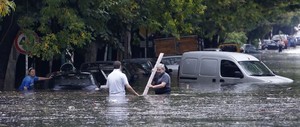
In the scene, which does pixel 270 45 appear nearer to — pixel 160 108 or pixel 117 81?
pixel 117 81

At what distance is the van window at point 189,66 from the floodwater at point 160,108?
2.19 metres

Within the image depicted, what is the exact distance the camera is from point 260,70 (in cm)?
2723

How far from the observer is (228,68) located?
2686 centimetres

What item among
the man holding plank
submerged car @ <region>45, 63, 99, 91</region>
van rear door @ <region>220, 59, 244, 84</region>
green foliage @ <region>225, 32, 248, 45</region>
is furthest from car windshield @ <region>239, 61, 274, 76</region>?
green foliage @ <region>225, 32, 248, 45</region>

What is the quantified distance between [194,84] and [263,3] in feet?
68.6

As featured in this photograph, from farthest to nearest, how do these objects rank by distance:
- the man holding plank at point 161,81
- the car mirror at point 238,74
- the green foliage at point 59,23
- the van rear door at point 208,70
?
the van rear door at point 208,70, the car mirror at point 238,74, the green foliage at point 59,23, the man holding plank at point 161,81

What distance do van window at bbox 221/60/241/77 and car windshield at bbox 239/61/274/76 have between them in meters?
0.25

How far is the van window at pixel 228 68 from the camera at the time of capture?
87.8ft

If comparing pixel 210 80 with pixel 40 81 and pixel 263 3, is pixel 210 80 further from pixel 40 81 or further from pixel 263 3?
pixel 263 3

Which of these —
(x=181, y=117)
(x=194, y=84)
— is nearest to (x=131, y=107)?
(x=181, y=117)

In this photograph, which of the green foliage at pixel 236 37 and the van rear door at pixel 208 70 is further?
the green foliage at pixel 236 37

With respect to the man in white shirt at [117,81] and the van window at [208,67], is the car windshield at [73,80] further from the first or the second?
the man in white shirt at [117,81]

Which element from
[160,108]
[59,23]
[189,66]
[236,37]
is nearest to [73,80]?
[59,23]

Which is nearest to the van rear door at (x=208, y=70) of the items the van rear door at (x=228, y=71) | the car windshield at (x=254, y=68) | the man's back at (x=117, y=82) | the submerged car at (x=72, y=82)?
the van rear door at (x=228, y=71)
